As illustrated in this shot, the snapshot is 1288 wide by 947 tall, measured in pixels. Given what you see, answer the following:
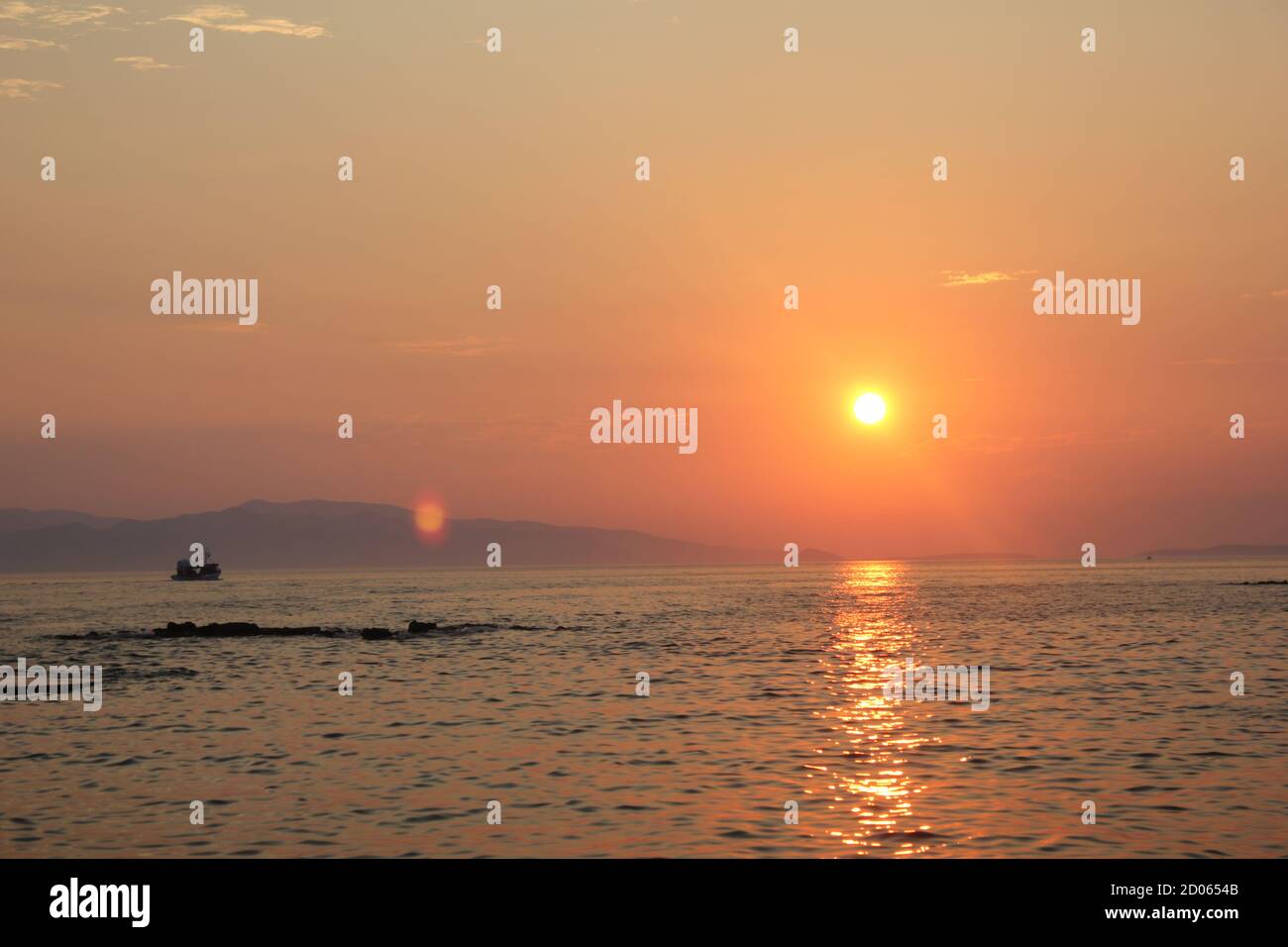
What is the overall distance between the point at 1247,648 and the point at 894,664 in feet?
63.8

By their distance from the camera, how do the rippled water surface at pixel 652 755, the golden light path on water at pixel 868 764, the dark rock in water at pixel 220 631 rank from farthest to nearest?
the dark rock in water at pixel 220 631 < the rippled water surface at pixel 652 755 < the golden light path on water at pixel 868 764

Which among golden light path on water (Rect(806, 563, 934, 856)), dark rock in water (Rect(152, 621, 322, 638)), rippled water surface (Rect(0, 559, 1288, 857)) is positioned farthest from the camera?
dark rock in water (Rect(152, 621, 322, 638))

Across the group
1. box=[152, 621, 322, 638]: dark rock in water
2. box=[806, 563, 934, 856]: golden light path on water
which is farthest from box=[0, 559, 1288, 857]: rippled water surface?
box=[152, 621, 322, 638]: dark rock in water

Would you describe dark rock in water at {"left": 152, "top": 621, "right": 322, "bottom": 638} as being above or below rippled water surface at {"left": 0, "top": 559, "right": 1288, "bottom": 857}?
below

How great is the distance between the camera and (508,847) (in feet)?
66.4

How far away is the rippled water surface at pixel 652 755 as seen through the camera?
20.8 meters

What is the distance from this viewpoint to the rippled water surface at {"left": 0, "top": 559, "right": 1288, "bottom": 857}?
20844 mm

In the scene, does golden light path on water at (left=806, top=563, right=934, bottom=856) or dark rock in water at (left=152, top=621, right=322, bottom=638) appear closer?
golden light path on water at (left=806, top=563, right=934, bottom=856)

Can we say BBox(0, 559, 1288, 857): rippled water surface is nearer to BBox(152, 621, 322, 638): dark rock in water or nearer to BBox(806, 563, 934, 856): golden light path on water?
BBox(806, 563, 934, 856): golden light path on water

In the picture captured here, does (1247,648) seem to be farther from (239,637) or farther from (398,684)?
(239,637)

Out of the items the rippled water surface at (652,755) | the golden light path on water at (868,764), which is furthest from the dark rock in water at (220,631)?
the golden light path on water at (868,764)

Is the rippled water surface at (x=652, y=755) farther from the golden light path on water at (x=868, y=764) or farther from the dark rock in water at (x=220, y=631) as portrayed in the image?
the dark rock in water at (x=220, y=631)

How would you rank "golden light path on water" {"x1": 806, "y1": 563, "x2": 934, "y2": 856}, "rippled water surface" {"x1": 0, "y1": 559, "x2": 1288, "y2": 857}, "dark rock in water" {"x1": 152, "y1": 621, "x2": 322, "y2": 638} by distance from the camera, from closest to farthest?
"golden light path on water" {"x1": 806, "y1": 563, "x2": 934, "y2": 856}, "rippled water surface" {"x1": 0, "y1": 559, "x2": 1288, "y2": 857}, "dark rock in water" {"x1": 152, "y1": 621, "x2": 322, "y2": 638}
